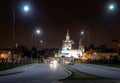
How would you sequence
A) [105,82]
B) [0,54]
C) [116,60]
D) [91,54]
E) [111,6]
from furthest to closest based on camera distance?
[0,54] → [91,54] → [116,60] → [111,6] → [105,82]

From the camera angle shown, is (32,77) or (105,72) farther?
(105,72)

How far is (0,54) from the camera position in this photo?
186 meters

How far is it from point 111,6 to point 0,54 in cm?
16225

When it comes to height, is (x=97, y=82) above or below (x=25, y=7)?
below

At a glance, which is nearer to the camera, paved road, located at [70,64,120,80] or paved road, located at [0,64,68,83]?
paved road, located at [0,64,68,83]

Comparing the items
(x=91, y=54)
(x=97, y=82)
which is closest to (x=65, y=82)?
(x=97, y=82)

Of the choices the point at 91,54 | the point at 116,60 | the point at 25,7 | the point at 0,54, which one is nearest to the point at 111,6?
the point at 25,7

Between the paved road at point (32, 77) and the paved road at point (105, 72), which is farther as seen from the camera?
the paved road at point (105, 72)

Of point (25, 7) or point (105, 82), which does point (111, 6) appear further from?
point (105, 82)

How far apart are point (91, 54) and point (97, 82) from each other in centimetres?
14299

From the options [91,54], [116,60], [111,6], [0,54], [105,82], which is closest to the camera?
[105,82]

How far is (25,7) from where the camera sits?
30.6 meters

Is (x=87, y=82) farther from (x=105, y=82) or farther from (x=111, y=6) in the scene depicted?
(x=111, y=6)

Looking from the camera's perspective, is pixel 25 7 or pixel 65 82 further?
pixel 25 7
